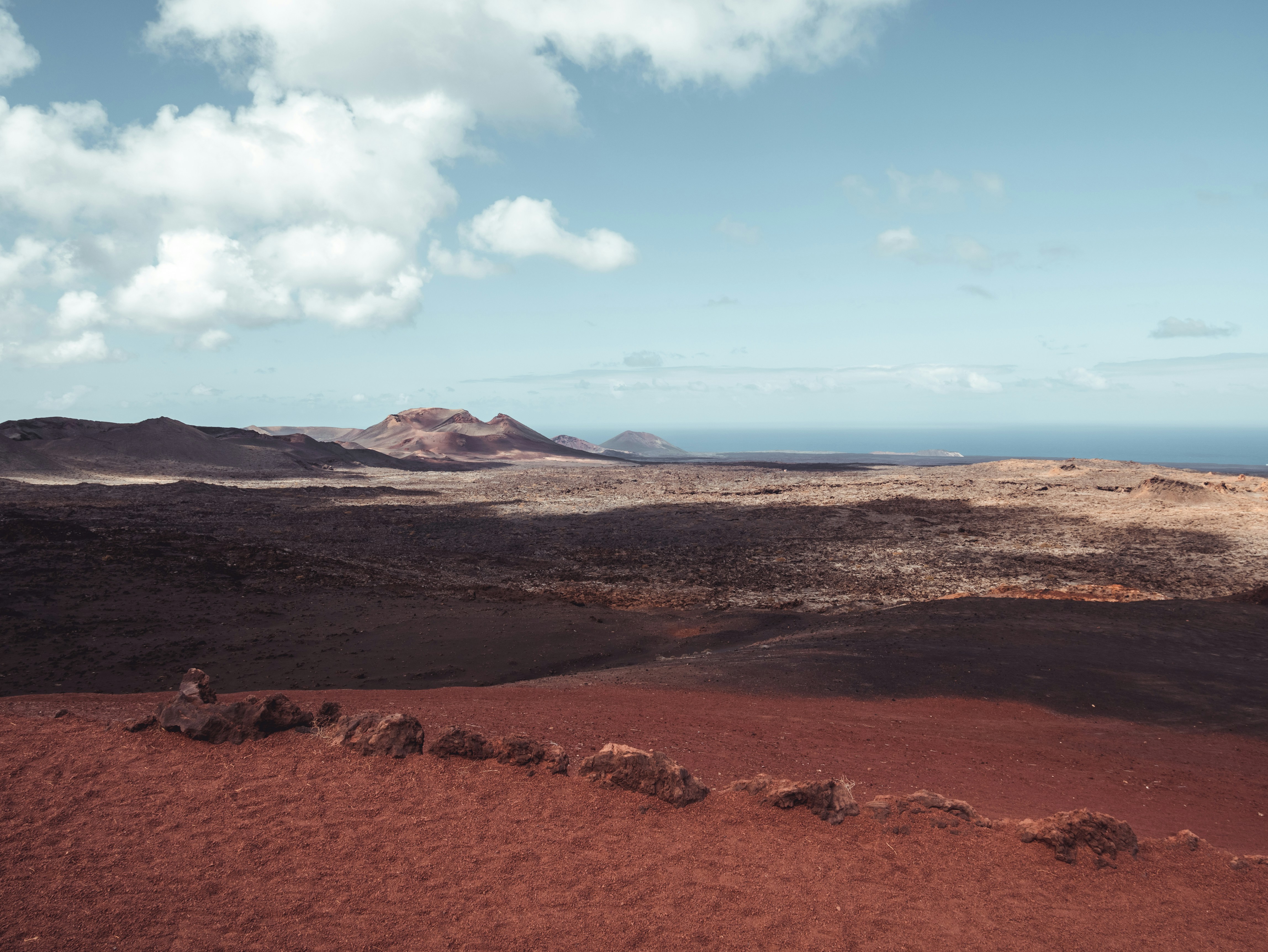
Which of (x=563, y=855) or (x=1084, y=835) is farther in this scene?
(x=1084, y=835)

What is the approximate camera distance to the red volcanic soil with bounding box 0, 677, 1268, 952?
468 centimetres

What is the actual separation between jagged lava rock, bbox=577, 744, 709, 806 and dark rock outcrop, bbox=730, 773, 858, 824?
48 cm

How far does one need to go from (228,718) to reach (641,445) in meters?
145

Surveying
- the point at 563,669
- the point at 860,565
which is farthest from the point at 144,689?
the point at 860,565

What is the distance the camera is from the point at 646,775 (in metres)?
6.34

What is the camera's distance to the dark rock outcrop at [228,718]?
6.90 metres

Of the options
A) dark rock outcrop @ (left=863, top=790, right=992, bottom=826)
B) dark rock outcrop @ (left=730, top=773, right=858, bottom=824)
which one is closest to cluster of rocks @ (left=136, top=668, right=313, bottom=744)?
dark rock outcrop @ (left=730, top=773, right=858, bottom=824)

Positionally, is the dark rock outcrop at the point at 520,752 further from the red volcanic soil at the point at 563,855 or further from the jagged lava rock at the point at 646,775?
the jagged lava rock at the point at 646,775

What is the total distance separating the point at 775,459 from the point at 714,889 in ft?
371

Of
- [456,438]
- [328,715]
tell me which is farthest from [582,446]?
[328,715]

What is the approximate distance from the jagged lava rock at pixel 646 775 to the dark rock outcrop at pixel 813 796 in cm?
48

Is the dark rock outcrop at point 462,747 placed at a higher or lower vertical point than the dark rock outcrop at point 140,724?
lower

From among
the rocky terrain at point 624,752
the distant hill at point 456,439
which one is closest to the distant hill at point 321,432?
the distant hill at point 456,439

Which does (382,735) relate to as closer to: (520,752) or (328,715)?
(328,715)
